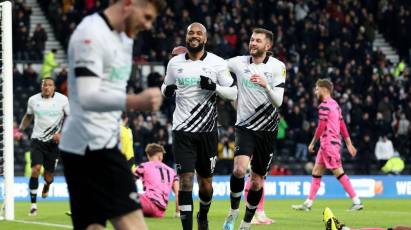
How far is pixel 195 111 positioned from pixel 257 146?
129cm

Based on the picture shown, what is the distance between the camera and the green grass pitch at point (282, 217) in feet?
45.9

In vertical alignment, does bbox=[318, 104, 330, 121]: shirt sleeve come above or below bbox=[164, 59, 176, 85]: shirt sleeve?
below

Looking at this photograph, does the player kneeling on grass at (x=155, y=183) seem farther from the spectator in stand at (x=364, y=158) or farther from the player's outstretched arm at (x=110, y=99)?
the spectator in stand at (x=364, y=158)

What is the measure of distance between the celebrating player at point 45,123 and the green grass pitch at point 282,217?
88 cm

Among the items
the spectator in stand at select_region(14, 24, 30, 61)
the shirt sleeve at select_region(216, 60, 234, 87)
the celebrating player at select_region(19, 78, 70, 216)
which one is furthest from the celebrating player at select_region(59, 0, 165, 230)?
the spectator in stand at select_region(14, 24, 30, 61)

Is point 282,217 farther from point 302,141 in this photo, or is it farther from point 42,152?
point 302,141

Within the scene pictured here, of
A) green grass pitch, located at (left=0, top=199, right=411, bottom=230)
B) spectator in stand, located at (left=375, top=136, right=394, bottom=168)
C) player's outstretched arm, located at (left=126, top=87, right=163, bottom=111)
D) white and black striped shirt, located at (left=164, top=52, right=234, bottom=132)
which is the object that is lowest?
spectator in stand, located at (left=375, top=136, right=394, bottom=168)

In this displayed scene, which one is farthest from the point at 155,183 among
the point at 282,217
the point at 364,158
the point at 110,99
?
the point at 364,158

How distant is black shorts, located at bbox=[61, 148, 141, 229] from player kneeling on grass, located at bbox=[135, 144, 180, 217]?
349 inches

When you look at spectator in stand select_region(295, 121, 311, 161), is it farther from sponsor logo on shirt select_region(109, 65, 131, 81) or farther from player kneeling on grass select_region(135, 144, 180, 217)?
sponsor logo on shirt select_region(109, 65, 131, 81)

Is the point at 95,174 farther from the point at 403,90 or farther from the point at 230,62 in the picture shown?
the point at 403,90

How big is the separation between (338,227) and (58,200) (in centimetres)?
1344

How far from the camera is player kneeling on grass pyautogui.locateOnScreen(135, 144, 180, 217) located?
15.2 m

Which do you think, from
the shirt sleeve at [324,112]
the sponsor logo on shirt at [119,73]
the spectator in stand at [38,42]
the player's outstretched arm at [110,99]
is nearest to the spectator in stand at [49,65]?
the spectator in stand at [38,42]
